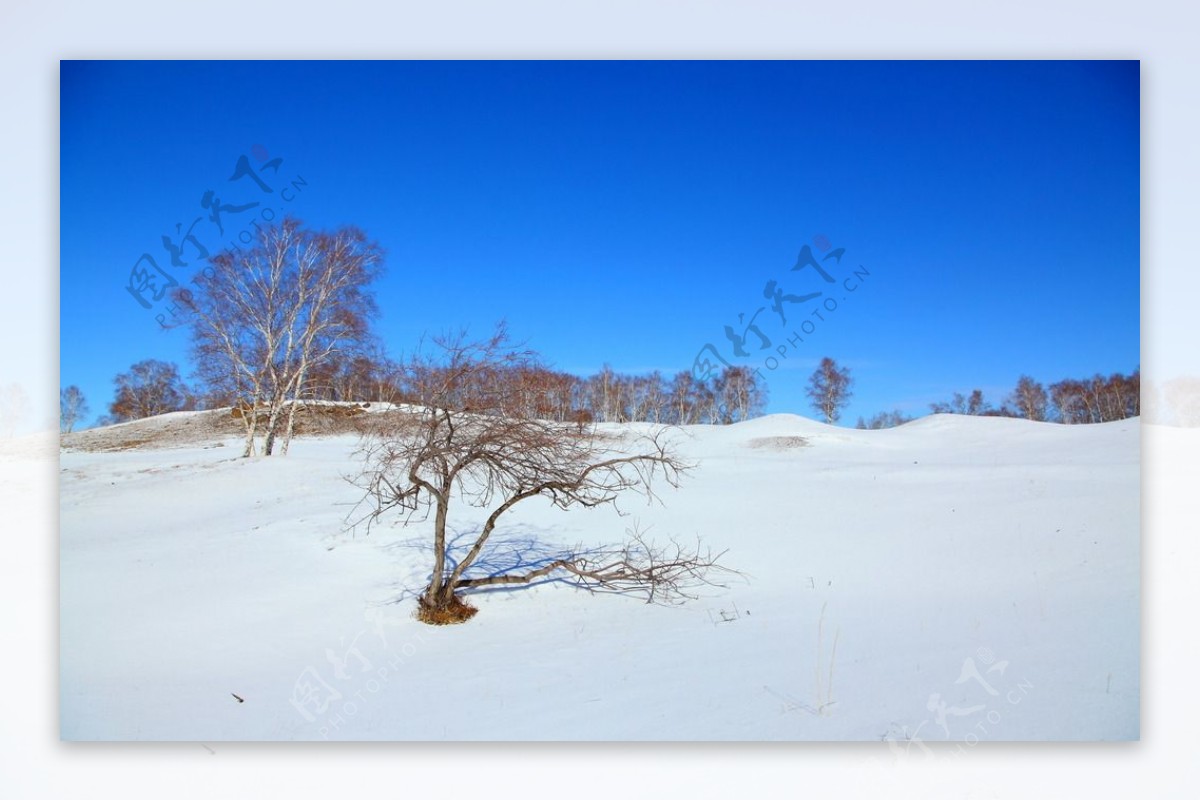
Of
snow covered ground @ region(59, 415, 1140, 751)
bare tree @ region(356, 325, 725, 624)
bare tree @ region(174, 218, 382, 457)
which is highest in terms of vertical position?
bare tree @ region(174, 218, 382, 457)

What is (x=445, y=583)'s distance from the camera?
428cm

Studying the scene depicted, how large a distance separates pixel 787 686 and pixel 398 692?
208 centimetres

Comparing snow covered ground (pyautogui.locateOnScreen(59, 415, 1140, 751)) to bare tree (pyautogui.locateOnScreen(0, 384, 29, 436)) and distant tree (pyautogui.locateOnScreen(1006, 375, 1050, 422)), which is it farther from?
bare tree (pyautogui.locateOnScreen(0, 384, 29, 436))

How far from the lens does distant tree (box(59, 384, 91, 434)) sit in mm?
3687

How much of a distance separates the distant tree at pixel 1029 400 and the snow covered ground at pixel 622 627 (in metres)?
0.26

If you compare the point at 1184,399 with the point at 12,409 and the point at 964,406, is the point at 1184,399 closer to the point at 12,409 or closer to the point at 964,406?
the point at 964,406

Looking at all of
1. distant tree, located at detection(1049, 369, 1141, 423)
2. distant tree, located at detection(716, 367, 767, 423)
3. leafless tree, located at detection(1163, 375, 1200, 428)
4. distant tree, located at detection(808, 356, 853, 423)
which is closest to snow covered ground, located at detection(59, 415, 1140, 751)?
distant tree, located at detection(1049, 369, 1141, 423)

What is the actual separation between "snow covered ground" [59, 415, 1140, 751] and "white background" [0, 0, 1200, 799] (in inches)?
7.5

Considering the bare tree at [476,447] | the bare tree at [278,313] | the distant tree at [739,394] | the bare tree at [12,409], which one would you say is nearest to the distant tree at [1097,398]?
the distant tree at [739,394]

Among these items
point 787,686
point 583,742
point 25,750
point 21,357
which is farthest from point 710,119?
point 25,750

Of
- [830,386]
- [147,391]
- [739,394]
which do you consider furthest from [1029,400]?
[147,391]

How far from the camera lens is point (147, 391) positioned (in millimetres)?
5270

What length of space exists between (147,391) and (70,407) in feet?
5.29

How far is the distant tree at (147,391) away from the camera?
4645 millimetres
